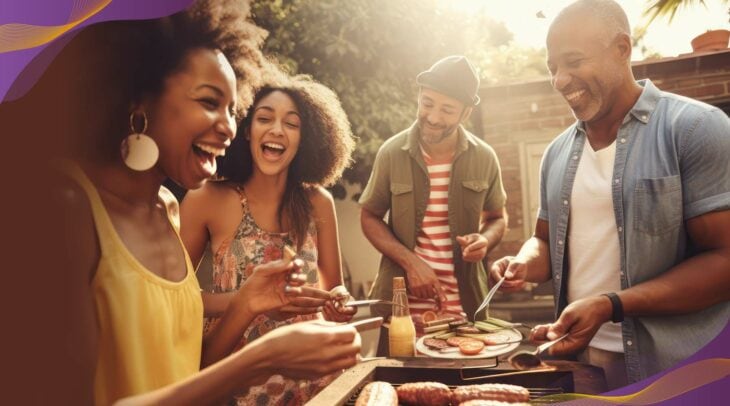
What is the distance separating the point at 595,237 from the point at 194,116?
121cm

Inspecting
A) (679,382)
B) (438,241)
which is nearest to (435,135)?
(438,241)

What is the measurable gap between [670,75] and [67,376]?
311cm

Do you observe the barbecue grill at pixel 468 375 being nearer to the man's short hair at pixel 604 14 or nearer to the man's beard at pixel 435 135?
the man's short hair at pixel 604 14

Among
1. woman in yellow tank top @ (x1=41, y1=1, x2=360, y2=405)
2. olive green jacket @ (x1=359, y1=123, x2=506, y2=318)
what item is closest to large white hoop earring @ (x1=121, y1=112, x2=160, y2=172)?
woman in yellow tank top @ (x1=41, y1=1, x2=360, y2=405)

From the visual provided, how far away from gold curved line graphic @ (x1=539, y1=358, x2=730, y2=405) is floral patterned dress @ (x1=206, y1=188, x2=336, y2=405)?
0.86m

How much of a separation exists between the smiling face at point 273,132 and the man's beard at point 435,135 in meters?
0.75

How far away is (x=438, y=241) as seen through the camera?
225cm

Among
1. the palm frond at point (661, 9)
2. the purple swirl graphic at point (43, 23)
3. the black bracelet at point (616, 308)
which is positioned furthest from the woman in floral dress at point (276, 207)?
the palm frond at point (661, 9)

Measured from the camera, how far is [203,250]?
1560mm

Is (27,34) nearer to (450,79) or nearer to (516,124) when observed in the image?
(450,79)

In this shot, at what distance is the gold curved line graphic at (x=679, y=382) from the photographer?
1.27m

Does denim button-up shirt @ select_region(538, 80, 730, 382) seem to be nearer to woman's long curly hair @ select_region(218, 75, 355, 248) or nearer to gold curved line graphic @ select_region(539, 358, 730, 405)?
gold curved line graphic @ select_region(539, 358, 730, 405)

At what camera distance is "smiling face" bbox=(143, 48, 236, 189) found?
39.9 inches

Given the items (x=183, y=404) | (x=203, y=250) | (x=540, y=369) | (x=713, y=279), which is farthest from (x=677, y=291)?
(x=203, y=250)
